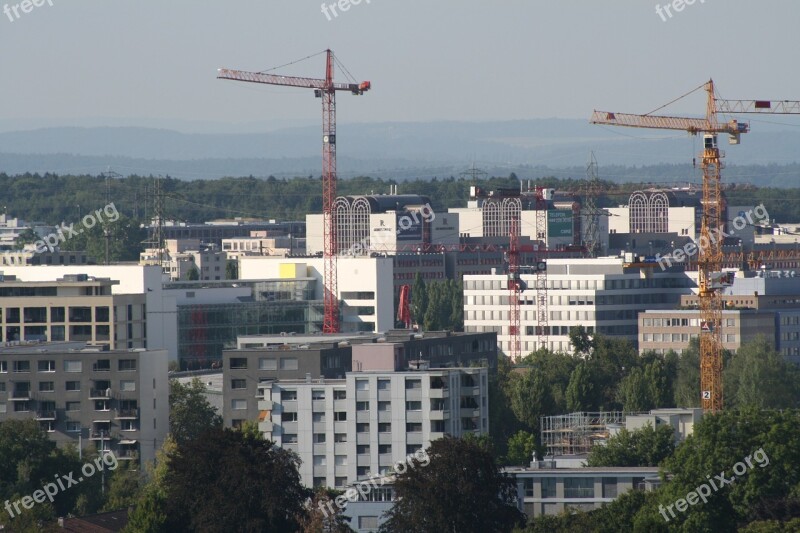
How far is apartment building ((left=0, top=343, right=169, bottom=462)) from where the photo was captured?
6862 centimetres

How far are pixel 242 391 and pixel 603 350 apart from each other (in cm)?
2309

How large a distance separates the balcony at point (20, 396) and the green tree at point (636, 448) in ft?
67.9

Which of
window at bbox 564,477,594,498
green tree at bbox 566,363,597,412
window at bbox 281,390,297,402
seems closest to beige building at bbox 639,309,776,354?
green tree at bbox 566,363,597,412

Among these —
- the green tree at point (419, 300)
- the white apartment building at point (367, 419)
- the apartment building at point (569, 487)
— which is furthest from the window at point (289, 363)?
the green tree at point (419, 300)

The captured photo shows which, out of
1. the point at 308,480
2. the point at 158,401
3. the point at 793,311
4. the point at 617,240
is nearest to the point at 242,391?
the point at 158,401

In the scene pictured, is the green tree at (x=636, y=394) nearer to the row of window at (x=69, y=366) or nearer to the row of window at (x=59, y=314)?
the row of window at (x=69, y=366)

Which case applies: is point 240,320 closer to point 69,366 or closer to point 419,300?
point 419,300

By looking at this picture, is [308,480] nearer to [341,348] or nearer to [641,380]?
[341,348]

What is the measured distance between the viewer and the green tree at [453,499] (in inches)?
1809

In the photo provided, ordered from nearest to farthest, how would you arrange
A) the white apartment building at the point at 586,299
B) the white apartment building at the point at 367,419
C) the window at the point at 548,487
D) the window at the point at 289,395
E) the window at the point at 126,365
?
the window at the point at 548,487 → the white apartment building at the point at 367,419 → the window at the point at 289,395 → the window at the point at 126,365 → the white apartment building at the point at 586,299

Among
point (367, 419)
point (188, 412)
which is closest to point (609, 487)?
point (367, 419)

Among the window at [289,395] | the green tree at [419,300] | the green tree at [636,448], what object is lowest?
the green tree at [636,448]

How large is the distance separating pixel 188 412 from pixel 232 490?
2194cm

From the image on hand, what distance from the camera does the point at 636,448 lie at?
56844mm
